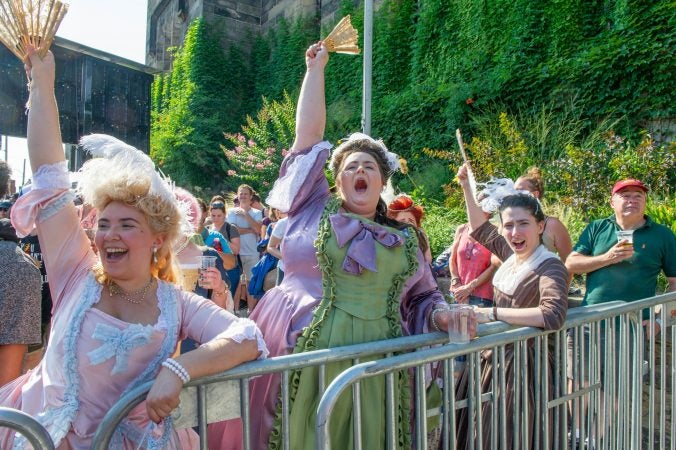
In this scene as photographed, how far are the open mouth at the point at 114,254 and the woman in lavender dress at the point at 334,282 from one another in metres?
0.82

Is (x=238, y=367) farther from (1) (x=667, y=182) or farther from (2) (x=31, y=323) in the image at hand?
(1) (x=667, y=182)

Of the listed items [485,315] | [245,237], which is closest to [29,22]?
[485,315]

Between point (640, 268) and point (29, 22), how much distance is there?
3.73m

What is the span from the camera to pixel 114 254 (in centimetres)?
177

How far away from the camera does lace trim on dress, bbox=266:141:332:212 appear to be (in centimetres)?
253

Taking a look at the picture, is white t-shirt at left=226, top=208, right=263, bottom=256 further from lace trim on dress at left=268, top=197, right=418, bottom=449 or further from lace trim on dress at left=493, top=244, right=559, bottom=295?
lace trim on dress at left=268, top=197, right=418, bottom=449

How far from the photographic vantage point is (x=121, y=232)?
1.78 m

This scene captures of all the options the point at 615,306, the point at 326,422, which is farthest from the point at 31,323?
the point at 615,306

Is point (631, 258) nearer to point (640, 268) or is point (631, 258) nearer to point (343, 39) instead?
point (640, 268)

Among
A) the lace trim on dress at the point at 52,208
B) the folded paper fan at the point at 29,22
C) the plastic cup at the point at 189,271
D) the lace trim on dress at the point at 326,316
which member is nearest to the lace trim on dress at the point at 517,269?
the lace trim on dress at the point at 326,316

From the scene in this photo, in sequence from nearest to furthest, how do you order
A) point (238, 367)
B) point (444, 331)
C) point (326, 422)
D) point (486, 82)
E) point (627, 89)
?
point (326, 422), point (238, 367), point (444, 331), point (627, 89), point (486, 82)

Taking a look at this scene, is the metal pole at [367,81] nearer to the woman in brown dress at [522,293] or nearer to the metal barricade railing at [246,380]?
the woman in brown dress at [522,293]

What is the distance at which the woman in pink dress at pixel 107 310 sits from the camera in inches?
65.8

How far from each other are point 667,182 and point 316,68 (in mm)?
5880
